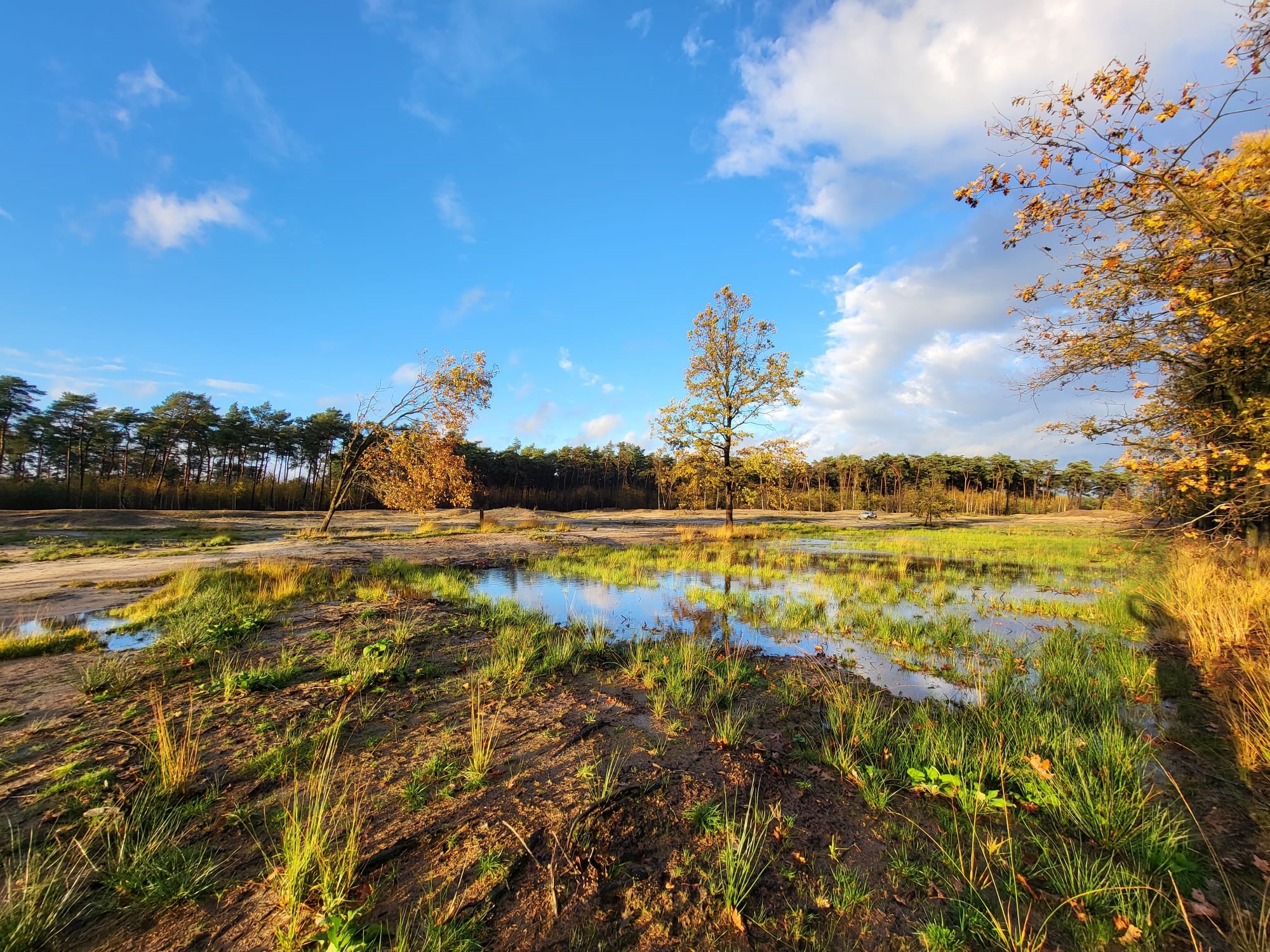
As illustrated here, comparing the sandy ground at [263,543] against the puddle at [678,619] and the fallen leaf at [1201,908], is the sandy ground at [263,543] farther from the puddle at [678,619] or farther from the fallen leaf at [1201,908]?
the fallen leaf at [1201,908]

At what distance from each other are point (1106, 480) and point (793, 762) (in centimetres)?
1352

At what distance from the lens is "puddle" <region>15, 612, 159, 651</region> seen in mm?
6809

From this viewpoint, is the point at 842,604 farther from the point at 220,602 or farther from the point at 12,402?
the point at 12,402

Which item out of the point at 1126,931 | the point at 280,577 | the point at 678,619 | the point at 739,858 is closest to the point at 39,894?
the point at 739,858

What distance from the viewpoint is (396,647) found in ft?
22.5

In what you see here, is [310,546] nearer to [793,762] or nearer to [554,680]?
[554,680]

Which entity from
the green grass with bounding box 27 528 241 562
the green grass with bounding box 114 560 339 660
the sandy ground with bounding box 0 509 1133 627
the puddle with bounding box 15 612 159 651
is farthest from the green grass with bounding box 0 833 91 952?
the green grass with bounding box 27 528 241 562

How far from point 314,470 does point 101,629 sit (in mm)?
63679

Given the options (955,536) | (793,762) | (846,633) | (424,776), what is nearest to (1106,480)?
(846,633)

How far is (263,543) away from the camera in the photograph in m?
21.3

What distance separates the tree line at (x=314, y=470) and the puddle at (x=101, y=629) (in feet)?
52.6

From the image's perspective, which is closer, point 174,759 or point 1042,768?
point 174,759

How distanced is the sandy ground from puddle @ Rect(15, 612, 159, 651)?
0.31 m

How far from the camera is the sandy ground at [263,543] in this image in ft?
32.9
